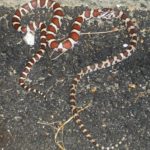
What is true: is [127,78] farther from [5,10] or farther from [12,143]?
[5,10]

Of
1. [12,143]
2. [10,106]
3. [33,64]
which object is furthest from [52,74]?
[12,143]

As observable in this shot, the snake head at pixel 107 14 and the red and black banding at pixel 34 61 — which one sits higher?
the snake head at pixel 107 14

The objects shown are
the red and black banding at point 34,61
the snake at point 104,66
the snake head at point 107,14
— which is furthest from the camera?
the snake head at point 107,14

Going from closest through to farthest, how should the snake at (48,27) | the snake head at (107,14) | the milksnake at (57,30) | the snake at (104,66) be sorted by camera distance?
the snake at (104,66) < the milksnake at (57,30) < the snake at (48,27) < the snake head at (107,14)

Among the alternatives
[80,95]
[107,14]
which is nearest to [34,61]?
[80,95]

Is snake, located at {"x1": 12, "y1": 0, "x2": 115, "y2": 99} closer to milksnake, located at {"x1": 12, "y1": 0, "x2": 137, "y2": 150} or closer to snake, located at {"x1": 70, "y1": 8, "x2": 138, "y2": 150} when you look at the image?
milksnake, located at {"x1": 12, "y1": 0, "x2": 137, "y2": 150}

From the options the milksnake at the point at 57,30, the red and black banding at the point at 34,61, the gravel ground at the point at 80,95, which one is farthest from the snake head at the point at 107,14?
the red and black banding at the point at 34,61

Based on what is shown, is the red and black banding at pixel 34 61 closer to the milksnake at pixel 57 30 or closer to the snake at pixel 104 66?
the milksnake at pixel 57 30

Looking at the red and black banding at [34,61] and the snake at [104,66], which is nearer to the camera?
the snake at [104,66]
